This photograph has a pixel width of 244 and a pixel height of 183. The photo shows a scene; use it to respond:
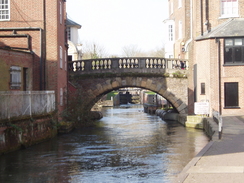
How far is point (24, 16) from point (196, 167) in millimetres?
17345

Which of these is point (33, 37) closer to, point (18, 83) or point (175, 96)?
point (18, 83)

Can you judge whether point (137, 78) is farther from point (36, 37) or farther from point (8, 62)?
point (8, 62)

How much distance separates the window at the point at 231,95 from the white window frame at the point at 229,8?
5115 millimetres

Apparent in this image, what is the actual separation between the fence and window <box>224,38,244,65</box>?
11.4 metres

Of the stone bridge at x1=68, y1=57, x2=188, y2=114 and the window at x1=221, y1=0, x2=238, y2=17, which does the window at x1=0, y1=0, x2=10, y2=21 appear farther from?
the window at x1=221, y1=0, x2=238, y2=17

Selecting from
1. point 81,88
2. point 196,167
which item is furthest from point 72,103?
point 196,167

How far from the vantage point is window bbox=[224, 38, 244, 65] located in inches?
1062

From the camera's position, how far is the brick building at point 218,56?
2705cm

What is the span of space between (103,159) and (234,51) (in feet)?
48.5

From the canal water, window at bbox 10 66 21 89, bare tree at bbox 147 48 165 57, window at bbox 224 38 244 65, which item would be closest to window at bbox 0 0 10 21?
window at bbox 10 66 21 89

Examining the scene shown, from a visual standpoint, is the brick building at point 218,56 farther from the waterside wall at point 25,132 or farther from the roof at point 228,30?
the waterside wall at point 25,132

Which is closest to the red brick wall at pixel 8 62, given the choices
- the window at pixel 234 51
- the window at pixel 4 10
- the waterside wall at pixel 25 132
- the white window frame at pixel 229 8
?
the waterside wall at pixel 25 132

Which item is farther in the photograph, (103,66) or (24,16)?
(103,66)

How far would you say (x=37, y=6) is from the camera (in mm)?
25000
